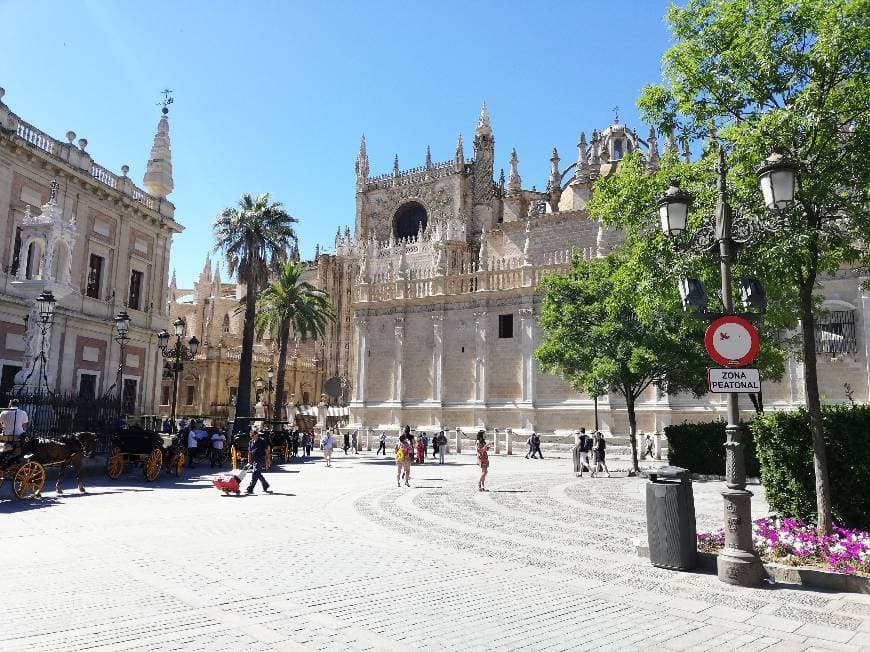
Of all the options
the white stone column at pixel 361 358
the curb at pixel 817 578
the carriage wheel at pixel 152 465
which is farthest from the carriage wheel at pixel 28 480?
the white stone column at pixel 361 358

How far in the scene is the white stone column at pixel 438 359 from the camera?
112 feet

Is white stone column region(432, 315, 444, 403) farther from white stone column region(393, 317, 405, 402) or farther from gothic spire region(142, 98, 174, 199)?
gothic spire region(142, 98, 174, 199)

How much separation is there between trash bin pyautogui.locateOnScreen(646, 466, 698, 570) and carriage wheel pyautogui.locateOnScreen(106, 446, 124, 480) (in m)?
14.3

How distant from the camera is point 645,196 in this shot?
10023mm

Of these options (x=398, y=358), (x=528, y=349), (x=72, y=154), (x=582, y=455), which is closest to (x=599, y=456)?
(x=582, y=455)

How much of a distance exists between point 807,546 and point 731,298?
2.92m

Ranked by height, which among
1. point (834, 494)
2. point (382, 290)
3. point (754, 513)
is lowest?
point (754, 513)

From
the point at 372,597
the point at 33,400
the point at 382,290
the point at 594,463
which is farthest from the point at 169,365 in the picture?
the point at 372,597

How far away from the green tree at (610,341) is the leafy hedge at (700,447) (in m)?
1.34

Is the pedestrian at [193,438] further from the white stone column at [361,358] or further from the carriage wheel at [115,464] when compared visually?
the white stone column at [361,358]

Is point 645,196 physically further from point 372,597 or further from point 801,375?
point 801,375

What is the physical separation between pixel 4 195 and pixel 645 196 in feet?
75.5

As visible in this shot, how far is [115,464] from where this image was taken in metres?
16.4

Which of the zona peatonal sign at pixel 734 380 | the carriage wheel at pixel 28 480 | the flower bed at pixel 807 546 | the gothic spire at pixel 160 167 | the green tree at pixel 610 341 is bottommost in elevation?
the flower bed at pixel 807 546
